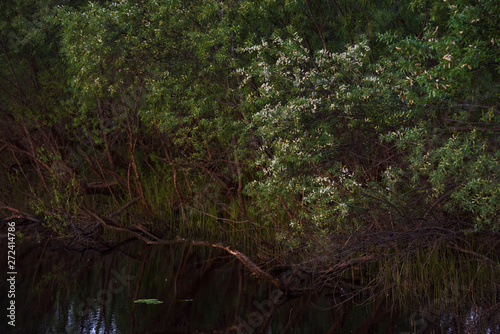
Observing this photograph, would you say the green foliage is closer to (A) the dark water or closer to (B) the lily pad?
(A) the dark water

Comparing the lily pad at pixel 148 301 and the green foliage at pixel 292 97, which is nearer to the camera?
the green foliage at pixel 292 97

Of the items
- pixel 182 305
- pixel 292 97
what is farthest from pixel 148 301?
pixel 292 97

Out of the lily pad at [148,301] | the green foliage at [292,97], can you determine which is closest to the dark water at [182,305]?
the lily pad at [148,301]

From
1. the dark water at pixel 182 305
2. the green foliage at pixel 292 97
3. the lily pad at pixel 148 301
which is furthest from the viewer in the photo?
the lily pad at pixel 148 301

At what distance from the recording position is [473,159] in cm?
647

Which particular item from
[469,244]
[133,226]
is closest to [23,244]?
[133,226]

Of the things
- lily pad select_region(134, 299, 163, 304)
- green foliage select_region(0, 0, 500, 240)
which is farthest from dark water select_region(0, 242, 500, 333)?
green foliage select_region(0, 0, 500, 240)

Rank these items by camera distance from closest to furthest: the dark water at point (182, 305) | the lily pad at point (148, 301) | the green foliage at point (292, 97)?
the green foliage at point (292, 97) < the dark water at point (182, 305) < the lily pad at point (148, 301)

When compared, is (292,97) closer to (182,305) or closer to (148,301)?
(182,305)

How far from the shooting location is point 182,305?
8344 mm

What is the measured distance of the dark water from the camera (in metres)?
7.34

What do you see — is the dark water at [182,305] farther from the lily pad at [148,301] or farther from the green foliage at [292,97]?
the green foliage at [292,97]

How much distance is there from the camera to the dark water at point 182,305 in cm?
734

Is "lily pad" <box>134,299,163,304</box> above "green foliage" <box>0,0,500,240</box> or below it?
below
